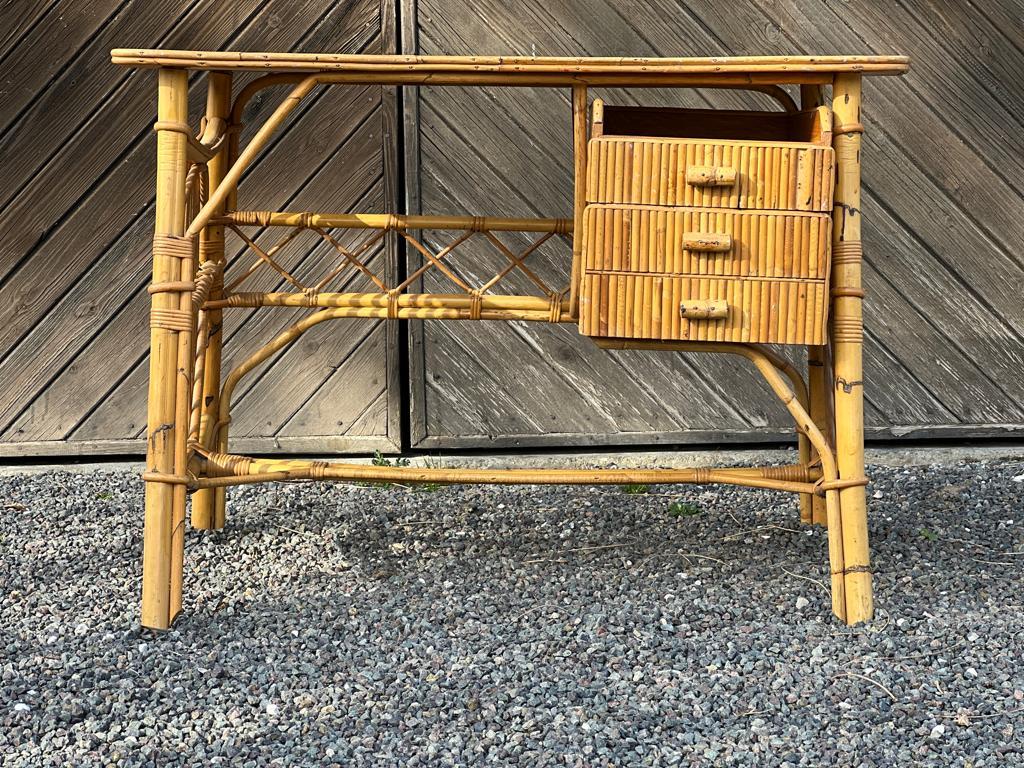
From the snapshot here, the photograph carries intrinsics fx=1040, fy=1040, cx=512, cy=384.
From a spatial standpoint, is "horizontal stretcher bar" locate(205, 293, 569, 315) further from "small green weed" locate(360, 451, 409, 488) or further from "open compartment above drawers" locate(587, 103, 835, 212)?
"small green weed" locate(360, 451, 409, 488)

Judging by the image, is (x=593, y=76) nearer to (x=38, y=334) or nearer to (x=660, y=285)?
(x=660, y=285)

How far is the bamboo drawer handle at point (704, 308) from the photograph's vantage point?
2.07m

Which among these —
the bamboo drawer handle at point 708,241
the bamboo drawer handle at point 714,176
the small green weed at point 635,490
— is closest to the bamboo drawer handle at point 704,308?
the bamboo drawer handle at point 708,241

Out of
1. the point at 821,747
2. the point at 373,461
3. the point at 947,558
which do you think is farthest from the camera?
the point at 373,461

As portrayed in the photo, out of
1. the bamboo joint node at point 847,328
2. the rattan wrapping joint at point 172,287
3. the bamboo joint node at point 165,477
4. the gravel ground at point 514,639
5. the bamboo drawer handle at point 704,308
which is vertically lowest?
the gravel ground at point 514,639

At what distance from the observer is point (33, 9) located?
337 cm

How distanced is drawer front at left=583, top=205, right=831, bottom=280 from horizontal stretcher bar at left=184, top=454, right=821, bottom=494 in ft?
1.51

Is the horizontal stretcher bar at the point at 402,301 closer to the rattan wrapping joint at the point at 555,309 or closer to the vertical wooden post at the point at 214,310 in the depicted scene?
the rattan wrapping joint at the point at 555,309

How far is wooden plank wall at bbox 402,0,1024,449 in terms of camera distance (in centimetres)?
345

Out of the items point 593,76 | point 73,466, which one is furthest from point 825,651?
point 73,466

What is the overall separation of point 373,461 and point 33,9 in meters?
1.84

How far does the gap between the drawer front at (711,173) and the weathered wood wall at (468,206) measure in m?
1.46

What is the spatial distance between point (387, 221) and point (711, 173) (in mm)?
880

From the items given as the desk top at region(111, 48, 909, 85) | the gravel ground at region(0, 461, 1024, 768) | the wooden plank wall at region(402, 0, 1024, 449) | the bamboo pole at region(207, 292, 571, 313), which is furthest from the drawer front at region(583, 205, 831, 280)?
the wooden plank wall at region(402, 0, 1024, 449)
